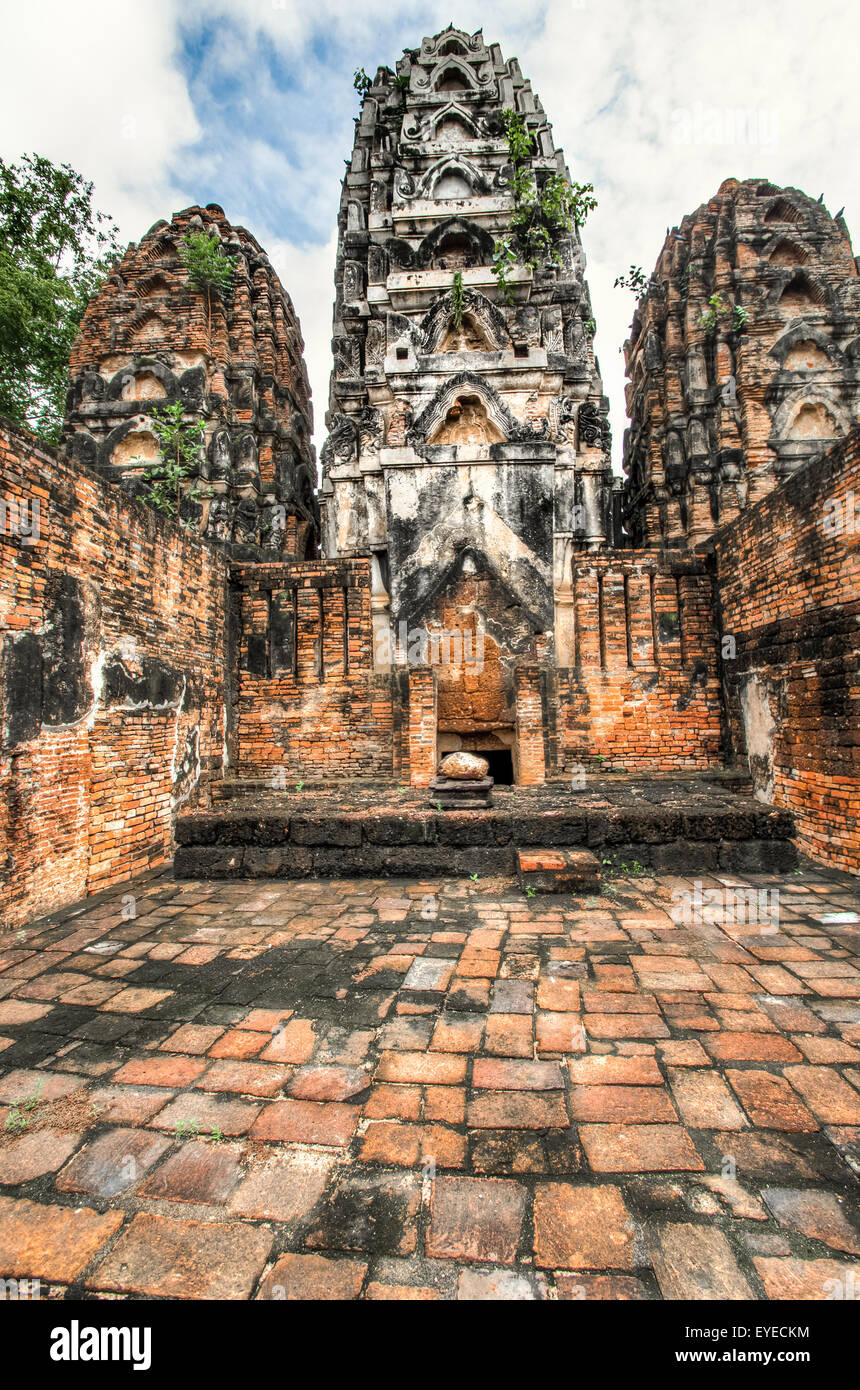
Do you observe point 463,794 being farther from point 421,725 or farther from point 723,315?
point 723,315

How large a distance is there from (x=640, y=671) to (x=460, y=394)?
4.91 meters

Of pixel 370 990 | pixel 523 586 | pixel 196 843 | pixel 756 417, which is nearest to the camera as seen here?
pixel 370 990

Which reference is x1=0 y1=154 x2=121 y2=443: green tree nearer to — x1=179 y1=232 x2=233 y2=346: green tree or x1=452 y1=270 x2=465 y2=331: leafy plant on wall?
x1=179 y1=232 x2=233 y2=346: green tree

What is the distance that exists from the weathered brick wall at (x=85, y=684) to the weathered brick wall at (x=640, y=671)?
490 cm

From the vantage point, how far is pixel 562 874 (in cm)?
482

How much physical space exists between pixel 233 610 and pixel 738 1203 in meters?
8.18

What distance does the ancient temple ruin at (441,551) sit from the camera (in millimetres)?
5293

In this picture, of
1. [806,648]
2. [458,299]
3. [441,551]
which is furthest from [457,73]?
[806,648]

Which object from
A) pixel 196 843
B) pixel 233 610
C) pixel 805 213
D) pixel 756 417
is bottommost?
pixel 196 843

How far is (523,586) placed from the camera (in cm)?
816

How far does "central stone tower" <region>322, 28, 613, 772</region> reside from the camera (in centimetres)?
814

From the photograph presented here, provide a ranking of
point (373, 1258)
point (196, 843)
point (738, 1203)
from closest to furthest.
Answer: point (373, 1258) < point (738, 1203) < point (196, 843)
